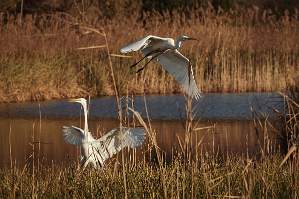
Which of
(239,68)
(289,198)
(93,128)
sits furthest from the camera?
(239,68)

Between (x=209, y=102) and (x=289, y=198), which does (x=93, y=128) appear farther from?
(x=289, y=198)

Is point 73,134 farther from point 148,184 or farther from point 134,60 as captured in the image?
point 134,60

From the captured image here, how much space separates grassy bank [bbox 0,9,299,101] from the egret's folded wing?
7.00 m

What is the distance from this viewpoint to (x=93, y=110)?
1405 centimetres

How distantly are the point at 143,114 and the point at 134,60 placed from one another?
2.44 meters

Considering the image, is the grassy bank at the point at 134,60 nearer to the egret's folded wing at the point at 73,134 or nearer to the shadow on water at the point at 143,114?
the shadow on water at the point at 143,114

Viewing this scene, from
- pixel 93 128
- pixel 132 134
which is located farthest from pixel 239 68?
pixel 132 134

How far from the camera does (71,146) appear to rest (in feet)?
35.9

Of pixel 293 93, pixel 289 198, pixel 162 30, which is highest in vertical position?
pixel 162 30

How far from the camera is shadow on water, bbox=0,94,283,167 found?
34.0 ft

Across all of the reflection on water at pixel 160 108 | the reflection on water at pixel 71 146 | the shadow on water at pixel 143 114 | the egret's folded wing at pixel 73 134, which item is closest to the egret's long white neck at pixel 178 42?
the egret's folded wing at pixel 73 134

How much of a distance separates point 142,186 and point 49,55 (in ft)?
35.6

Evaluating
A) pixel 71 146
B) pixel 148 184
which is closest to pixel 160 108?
pixel 71 146

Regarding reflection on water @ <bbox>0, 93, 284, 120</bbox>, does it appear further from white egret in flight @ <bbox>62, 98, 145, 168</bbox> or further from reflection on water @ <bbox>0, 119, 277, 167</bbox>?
white egret in flight @ <bbox>62, 98, 145, 168</bbox>
